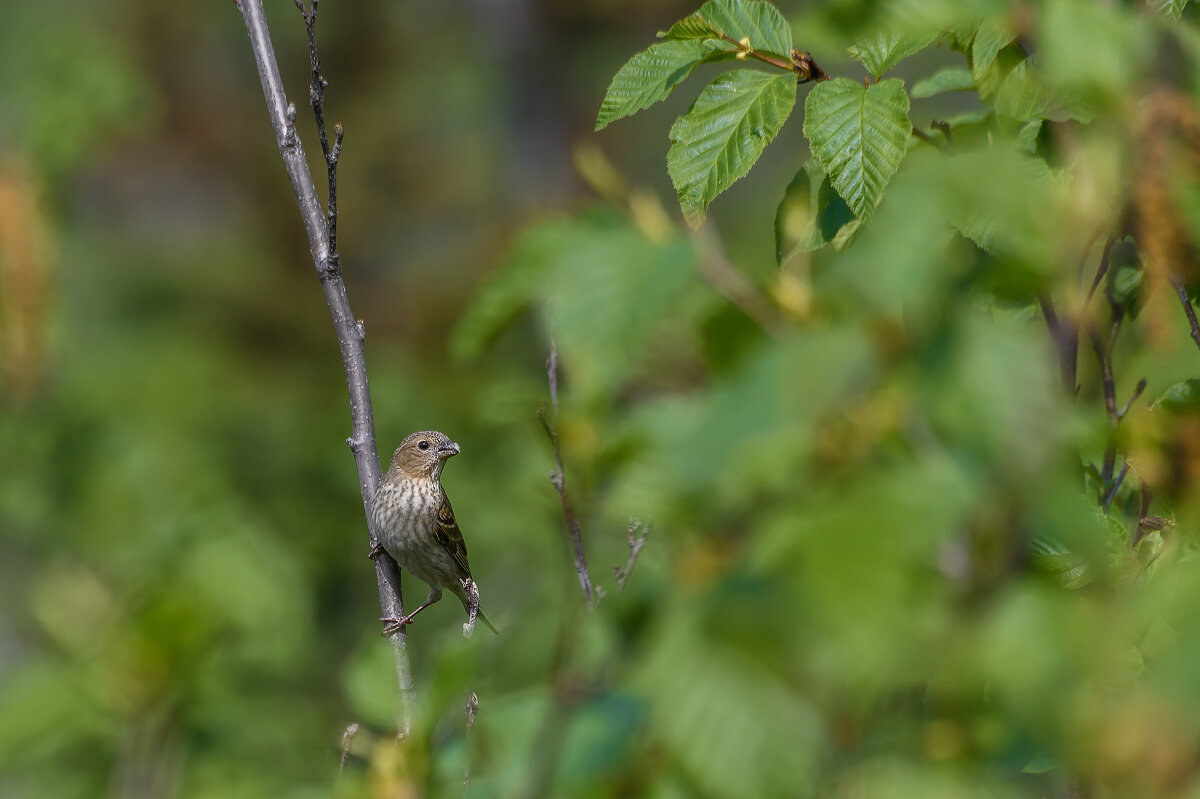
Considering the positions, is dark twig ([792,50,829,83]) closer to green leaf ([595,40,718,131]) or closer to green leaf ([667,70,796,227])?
green leaf ([667,70,796,227])

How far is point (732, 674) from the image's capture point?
1.05 meters

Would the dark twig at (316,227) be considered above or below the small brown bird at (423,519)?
above

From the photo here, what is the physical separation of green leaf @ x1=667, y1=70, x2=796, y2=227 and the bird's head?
360cm

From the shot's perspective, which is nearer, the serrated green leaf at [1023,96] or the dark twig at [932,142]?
the serrated green leaf at [1023,96]

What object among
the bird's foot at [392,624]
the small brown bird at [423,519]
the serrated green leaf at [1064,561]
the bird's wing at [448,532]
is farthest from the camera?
the bird's wing at [448,532]

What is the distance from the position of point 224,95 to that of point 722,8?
16.5 metres

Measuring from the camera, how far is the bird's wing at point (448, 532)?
5.52 metres

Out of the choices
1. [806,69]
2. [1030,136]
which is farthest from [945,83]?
[806,69]

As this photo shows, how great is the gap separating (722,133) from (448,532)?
372 centimetres

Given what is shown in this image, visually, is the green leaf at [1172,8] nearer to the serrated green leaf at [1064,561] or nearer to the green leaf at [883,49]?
the green leaf at [883,49]

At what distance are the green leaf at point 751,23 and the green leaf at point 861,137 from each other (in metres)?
Result: 0.16

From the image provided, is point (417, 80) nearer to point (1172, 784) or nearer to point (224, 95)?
point (224, 95)

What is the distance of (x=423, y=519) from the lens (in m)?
5.36

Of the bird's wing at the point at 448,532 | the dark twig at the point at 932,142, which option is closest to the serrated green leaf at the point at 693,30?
the dark twig at the point at 932,142
